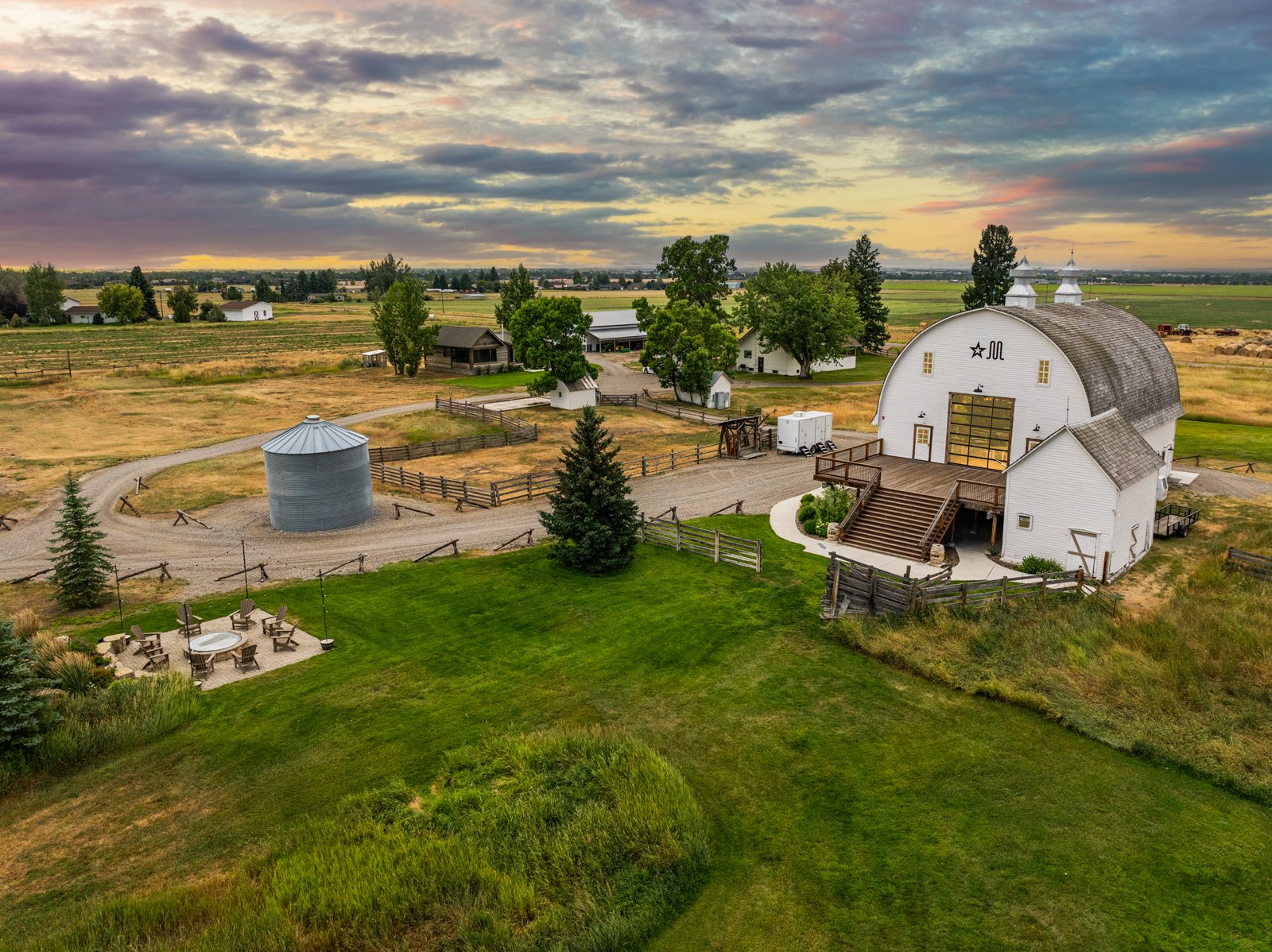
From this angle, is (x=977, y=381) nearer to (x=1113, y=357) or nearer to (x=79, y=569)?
(x=1113, y=357)

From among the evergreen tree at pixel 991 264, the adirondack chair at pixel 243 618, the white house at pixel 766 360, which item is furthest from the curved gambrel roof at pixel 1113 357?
the evergreen tree at pixel 991 264

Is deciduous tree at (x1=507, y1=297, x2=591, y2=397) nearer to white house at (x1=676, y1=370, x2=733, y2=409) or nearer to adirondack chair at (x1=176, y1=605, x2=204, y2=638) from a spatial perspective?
white house at (x1=676, y1=370, x2=733, y2=409)

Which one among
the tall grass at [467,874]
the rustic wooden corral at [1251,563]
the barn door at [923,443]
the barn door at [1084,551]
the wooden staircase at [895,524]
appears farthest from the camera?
the barn door at [923,443]

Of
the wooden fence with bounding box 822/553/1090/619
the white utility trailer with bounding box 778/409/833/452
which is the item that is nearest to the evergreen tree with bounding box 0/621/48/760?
the wooden fence with bounding box 822/553/1090/619

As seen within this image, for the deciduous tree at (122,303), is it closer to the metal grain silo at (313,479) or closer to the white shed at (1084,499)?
the metal grain silo at (313,479)

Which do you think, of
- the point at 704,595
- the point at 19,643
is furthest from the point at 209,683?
the point at 704,595

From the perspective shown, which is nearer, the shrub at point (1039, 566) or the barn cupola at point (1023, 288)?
the shrub at point (1039, 566)
